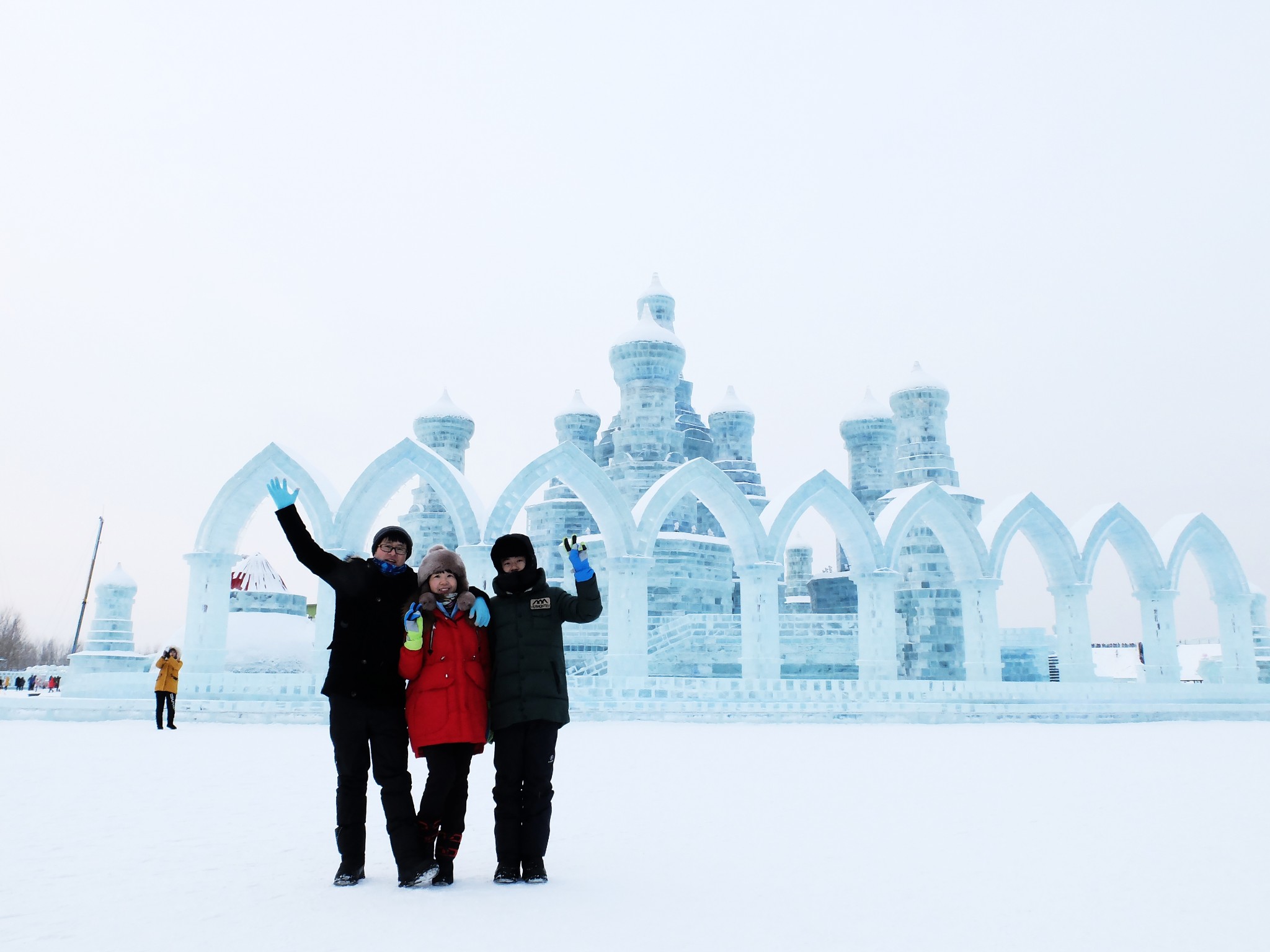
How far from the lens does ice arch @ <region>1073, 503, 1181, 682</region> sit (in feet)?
73.7

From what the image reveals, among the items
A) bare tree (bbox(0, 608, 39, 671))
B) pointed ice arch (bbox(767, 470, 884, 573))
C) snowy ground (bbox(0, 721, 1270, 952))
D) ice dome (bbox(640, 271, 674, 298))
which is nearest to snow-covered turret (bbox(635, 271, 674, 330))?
ice dome (bbox(640, 271, 674, 298))

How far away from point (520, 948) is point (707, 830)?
8.50ft

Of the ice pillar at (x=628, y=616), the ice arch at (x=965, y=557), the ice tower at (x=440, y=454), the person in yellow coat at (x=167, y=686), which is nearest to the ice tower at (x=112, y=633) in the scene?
the ice tower at (x=440, y=454)

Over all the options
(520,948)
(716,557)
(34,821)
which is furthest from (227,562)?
(520,948)

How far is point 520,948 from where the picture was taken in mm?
3363

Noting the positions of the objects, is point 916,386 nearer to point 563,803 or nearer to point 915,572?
point 915,572

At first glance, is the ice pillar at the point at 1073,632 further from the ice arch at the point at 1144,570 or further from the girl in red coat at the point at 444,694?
the girl in red coat at the point at 444,694

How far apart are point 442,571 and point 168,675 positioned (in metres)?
11.2

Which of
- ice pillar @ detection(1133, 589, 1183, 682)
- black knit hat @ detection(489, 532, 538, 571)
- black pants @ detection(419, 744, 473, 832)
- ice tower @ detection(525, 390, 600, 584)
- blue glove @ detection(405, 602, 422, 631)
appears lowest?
black pants @ detection(419, 744, 473, 832)

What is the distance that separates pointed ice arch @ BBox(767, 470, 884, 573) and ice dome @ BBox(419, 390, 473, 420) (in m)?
16.2

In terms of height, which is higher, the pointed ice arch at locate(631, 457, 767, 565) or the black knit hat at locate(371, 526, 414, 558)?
the pointed ice arch at locate(631, 457, 767, 565)

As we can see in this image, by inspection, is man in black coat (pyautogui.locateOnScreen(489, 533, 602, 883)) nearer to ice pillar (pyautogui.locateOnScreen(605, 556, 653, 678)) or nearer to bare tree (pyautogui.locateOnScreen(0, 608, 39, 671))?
ice pillar (pyautogui.locateOnScreen(605, 556, 653, 678))

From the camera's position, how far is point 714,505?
20328 millimetres

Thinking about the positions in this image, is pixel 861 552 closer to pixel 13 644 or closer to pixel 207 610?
pixel 207 610
